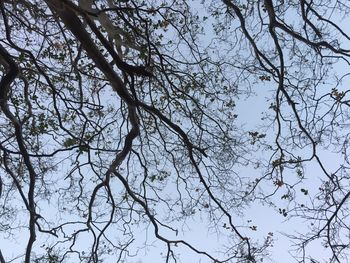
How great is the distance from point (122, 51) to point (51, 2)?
2680 millimetres

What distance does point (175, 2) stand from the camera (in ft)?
22.9

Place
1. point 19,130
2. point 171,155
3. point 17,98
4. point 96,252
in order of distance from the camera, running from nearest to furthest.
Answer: point 19,130 → point 96,252 → point 17,98 → point 171,155

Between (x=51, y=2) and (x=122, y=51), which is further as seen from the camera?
(x=122, y=51)

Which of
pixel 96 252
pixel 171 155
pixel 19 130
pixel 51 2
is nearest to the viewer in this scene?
pixel 51 2

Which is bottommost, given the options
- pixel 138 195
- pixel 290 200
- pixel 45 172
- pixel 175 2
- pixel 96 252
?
pixel 96 252

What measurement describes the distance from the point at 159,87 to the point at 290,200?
2.51 m

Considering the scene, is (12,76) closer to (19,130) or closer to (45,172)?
(19,130)

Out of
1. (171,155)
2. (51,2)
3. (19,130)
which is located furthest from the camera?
(171,155)

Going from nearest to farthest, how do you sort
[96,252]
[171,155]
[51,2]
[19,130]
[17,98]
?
1. [51,2]
2. [19,130]
3. [96,252]
4. [17,98]
5. [171,155]

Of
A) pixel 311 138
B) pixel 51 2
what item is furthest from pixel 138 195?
pixel 51 2

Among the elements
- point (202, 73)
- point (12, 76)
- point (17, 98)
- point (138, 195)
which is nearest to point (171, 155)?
point (138, 195)

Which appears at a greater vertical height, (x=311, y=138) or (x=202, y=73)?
(x=202, y=73)

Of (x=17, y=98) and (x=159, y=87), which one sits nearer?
(x=17, y=98)

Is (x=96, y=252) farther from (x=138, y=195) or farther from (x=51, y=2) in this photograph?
(x=51, y=2)
